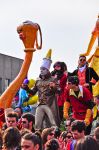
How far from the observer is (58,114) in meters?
11.6

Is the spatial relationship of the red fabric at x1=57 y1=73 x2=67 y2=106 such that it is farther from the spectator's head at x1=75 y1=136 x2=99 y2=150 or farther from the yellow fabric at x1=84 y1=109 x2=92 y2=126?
the spectator's head at x1=75 y1=136 x2=99 y2=150

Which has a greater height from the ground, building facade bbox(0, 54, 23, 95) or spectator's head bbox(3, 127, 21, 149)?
building facade bbox(0, 54, 23, 95)

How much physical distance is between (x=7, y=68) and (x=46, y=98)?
36.7 m

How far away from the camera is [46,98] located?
37.8 ft

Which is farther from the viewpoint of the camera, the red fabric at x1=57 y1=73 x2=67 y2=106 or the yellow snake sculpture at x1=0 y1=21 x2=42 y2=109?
the yellow snake sculpture at x1=0 y1=21 x2=42 y2=109

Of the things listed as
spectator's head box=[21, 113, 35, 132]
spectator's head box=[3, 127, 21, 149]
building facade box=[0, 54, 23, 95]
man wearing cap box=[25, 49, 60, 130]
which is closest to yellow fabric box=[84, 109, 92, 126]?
man wearing cap box=[25, 49, 60, 130]

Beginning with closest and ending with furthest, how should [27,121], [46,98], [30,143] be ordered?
[30,143], [27,121], [46,98]

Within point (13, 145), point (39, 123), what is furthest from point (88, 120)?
point (13, 145)

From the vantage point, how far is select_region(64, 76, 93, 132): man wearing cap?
11.0 meters

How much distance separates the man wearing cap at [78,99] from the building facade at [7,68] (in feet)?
117

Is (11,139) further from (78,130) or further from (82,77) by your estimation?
(82,77)

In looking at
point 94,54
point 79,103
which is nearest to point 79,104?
point 79,103

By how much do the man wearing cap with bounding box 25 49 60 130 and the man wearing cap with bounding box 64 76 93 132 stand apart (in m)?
0.30

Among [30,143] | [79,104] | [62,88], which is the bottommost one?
[30,143]
